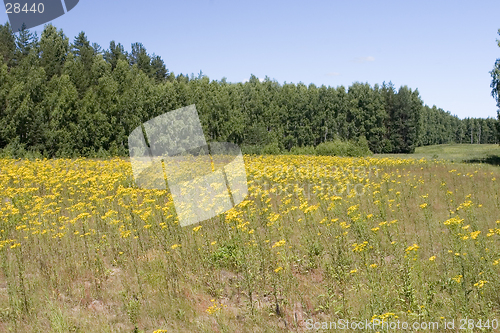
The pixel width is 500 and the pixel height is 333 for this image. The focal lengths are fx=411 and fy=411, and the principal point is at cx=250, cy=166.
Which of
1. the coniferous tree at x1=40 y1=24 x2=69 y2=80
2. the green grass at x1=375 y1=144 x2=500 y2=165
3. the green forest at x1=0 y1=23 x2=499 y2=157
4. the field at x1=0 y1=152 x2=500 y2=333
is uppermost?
the coniferous tree at x1=40 y1=24 x2=69 y2=80

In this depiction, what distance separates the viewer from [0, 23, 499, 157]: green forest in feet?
107

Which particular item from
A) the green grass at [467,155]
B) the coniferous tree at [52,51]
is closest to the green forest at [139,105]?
the coniferous tree at [52,51]

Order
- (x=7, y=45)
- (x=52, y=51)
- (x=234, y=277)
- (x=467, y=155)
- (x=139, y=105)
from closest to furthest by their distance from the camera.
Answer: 1. (x=234, y=277)
2. (x=139, y=105)
3. (x=52, y=51)
4. (x=467, y=155)
5. (x=7, y=45)

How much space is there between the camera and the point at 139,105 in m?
32.8

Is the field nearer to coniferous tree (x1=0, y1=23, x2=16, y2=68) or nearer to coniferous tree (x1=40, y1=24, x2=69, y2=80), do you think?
coniferous tree (x1=40, y1=24, x2=69, y2=80)

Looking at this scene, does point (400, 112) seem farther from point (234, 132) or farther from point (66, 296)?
point (66, 296)

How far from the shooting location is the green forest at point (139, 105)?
32.6 meters

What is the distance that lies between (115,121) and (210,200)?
26546mm

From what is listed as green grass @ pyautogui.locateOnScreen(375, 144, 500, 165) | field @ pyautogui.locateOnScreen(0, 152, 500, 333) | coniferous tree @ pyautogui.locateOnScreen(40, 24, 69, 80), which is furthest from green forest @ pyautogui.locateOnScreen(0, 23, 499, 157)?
field @ pyautogui.locateOnScreen(0, 152, 500, 333)

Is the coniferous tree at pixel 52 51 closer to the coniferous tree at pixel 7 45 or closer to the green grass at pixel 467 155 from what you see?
the coniferous tree at pixel 7 45

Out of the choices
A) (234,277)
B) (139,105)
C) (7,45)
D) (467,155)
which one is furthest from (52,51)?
(467,155)

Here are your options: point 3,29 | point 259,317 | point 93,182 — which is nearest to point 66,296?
point 259,317

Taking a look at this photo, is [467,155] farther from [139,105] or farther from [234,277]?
[234,277]

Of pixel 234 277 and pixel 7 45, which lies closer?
pixel 234 277
